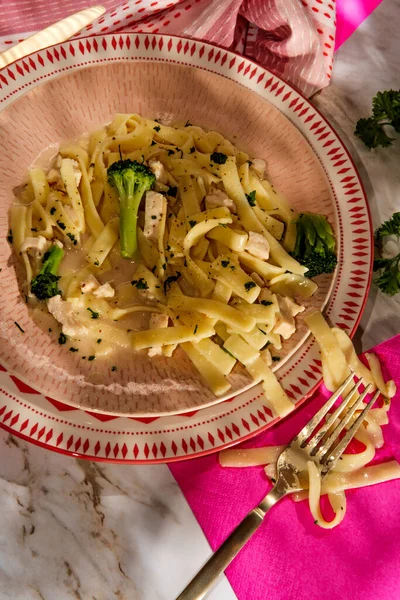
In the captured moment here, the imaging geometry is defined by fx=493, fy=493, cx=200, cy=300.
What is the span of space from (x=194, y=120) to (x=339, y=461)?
191 centimetres

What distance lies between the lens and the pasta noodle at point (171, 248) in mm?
2188

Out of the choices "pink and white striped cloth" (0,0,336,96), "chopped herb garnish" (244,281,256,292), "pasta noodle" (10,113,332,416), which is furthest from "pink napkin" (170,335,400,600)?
"pink and white striped cloth" (0,0,336,96)

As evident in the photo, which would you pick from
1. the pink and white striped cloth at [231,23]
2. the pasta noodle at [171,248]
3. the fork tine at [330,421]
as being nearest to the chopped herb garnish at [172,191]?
the pasta noodle at [171,248]

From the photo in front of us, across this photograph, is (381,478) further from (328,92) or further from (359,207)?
(328,92)

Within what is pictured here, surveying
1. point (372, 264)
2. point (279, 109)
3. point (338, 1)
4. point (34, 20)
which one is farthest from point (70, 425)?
point (338, 1)

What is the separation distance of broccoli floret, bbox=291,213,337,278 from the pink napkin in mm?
736

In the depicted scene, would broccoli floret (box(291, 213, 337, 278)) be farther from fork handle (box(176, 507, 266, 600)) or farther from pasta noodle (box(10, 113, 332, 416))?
fork handle (box(176, 507, 266, 600))

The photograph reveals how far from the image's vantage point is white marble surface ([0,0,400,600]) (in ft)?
6.51

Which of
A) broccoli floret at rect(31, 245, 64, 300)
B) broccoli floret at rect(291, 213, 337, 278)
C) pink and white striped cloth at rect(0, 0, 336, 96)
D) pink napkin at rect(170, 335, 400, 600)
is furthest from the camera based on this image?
pink and white striped cloth at rect(0, 0, 336, 96)

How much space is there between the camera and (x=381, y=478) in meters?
2.12

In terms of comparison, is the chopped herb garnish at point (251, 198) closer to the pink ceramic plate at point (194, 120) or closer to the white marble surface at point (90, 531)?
the pink ceramic plate at point (194, 120)

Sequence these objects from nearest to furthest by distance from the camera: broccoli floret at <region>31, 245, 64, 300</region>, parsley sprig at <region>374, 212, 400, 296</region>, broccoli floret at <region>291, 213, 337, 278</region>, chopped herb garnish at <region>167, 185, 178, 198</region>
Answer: broccoli floret at <region>31, 245, 64, 300</region> → broccoli floret at <region>291, 213, 337, 278</region> → parsley sprig at <region>374, 212, 400, 296</region> → chopped herb garnish at <region>167, 185, 178, 198</region>

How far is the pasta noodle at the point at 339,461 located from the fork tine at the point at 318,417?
0.22 ft

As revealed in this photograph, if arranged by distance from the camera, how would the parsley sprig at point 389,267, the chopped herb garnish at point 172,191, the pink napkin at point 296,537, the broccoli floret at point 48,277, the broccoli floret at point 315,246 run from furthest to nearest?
the chopped herb garnish at point 172,191
the parsley sprig at point 389,267
the broccoli floret at point 315,246
the broccoli floret at point 48,277
the pink napkin at point 296,537
